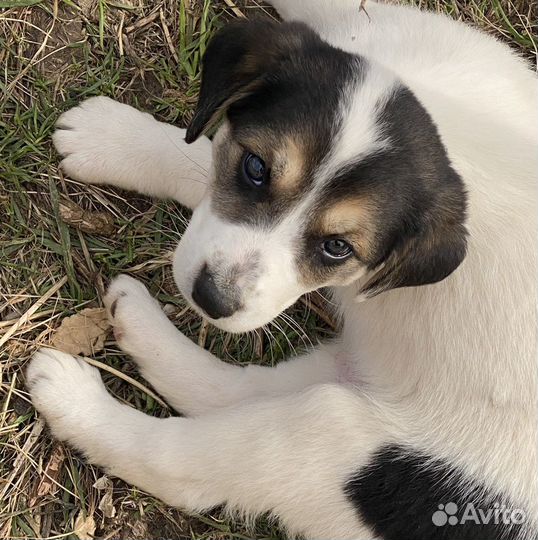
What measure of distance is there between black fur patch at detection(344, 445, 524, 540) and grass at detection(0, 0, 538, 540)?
0.99 m

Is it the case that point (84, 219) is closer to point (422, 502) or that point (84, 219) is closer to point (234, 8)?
point (234, 8)

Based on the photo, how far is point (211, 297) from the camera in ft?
8.92

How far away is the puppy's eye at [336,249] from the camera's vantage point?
2756 millimetres

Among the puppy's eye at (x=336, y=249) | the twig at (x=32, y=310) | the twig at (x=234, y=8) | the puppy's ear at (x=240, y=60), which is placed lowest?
the twig at (x=32, y=310)

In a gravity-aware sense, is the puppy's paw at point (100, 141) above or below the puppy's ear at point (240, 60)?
below

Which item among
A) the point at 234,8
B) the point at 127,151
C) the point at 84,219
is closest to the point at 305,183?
the point at 127,151

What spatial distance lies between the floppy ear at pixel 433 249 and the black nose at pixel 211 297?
0.69m

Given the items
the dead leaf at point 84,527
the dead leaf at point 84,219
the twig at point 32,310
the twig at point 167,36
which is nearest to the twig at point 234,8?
the twig at point 167,36

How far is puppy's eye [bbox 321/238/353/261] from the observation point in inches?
108

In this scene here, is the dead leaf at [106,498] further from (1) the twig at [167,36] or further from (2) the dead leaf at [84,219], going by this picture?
(1) the twig at [167,36]

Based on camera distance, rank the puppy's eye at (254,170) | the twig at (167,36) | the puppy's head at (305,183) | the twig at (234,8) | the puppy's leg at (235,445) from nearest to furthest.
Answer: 1. the puppy's head at (305,183)
2. the puppy's eye at (254,170)
3. the puppy's leg at (235,445)
4. the twig at (167,36)
5. the twig at (234,8)

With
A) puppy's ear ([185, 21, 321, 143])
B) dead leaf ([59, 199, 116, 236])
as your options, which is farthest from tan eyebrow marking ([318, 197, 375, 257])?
dead leaf ([59, 199, 116, 236])

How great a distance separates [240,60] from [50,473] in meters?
2.28

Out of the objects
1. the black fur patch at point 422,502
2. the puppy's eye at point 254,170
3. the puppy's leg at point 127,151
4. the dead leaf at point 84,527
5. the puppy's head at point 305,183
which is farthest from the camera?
the puppy's leg at point 127,151
